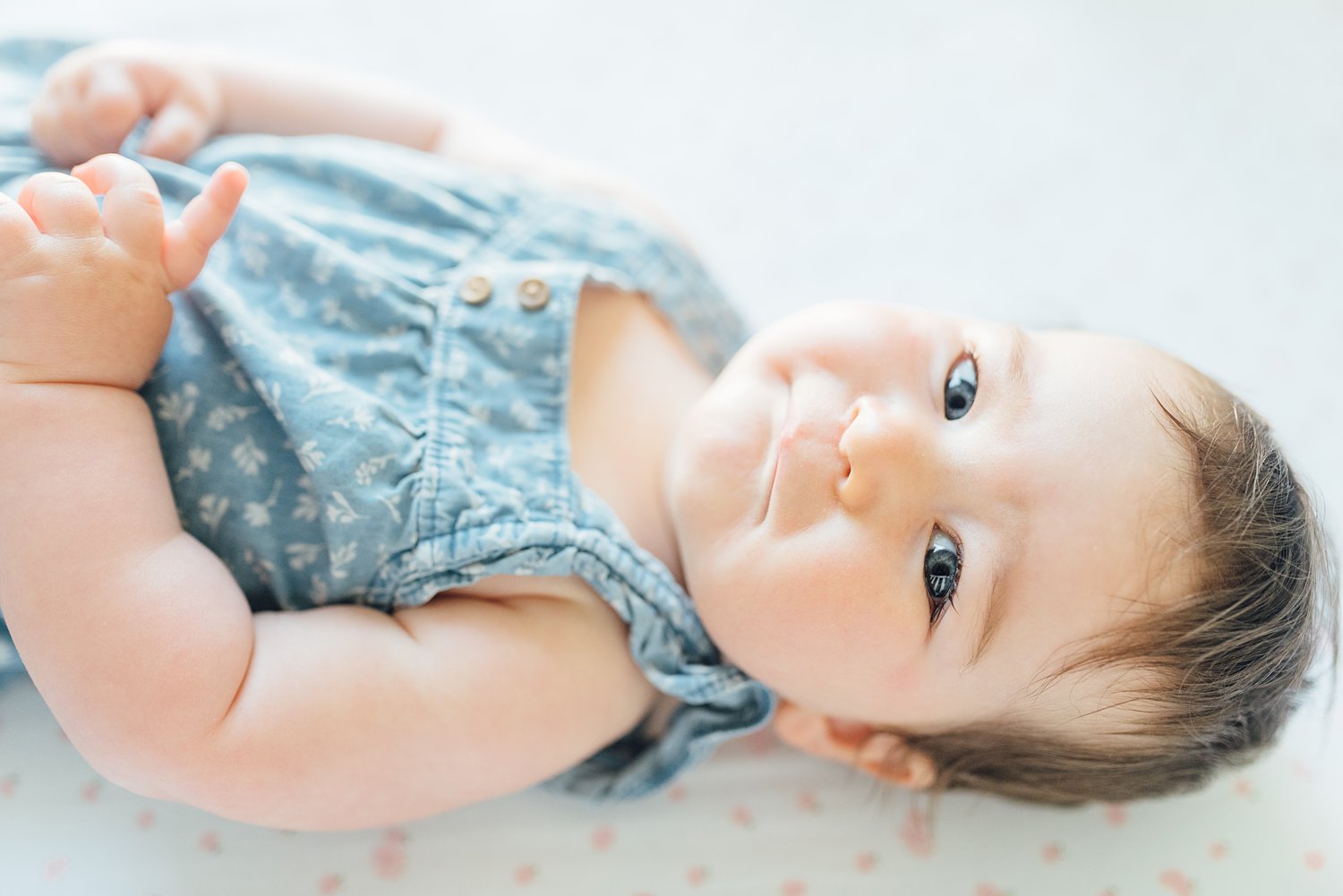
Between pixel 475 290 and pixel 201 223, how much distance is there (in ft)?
0.90

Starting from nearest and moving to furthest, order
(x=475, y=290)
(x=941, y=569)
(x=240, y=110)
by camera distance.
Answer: (x=941, y=569) < (x=475, y=290) < (x=240, y=110)

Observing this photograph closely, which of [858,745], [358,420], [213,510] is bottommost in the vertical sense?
[858,745]

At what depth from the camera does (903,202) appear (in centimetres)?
162

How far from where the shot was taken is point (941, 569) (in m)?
0.96

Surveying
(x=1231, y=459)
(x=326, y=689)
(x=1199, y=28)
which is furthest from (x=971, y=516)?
(x=1199, y=28)

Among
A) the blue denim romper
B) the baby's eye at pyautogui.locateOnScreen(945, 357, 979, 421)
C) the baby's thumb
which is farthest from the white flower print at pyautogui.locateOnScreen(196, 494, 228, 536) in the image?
the baby's eye at pyautogui.locateOnScreen(945, 357, 979, 421)

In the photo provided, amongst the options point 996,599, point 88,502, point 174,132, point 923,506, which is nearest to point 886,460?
point 923,506

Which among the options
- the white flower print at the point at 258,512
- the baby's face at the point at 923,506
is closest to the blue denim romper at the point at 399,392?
the white flower print at the point at 258,512

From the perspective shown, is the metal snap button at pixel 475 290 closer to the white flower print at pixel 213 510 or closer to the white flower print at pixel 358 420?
the white flower print at pixel 358 420

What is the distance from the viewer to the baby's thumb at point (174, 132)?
114 cm

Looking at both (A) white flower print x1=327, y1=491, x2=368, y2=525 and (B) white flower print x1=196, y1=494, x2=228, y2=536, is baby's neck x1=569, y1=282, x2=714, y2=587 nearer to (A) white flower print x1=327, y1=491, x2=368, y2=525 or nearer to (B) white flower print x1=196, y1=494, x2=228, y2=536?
(A) white flower print x1=327, y1=491, x2=368, y2=525

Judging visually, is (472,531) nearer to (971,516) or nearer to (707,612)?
(707,612)

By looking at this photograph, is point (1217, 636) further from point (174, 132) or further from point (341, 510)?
point (174, 132)

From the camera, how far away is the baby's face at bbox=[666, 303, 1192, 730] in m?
0.91
